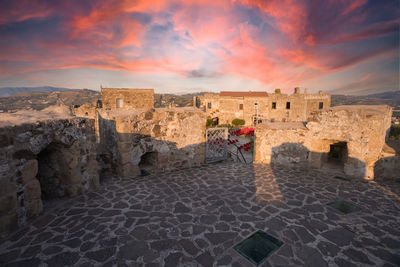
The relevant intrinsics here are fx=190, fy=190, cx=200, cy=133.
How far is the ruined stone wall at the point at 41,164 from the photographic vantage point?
3393 millimetres

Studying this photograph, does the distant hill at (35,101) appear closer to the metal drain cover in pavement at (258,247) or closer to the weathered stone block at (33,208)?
the weathered stone block at (33,208)

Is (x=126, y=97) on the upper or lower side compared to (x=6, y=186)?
upper

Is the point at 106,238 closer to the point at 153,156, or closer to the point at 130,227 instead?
the point at 130,227

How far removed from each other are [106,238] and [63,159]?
Result: 2.56 meters

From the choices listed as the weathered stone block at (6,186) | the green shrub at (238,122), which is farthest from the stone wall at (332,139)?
the green shrub at (238,122)

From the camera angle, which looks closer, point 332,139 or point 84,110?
point 332,139

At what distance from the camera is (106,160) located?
270 inches

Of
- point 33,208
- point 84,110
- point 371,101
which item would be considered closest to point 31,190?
point 33,208

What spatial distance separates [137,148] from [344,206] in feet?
20.1

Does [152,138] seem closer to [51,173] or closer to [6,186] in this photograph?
[51,173]

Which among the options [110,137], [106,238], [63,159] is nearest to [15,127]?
[63,159]

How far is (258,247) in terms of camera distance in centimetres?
325

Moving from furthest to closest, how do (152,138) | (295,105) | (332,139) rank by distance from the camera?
1. (295,105)
2. (332,139)
3. (152,138)

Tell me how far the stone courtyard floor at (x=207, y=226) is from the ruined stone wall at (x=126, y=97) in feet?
82.5
